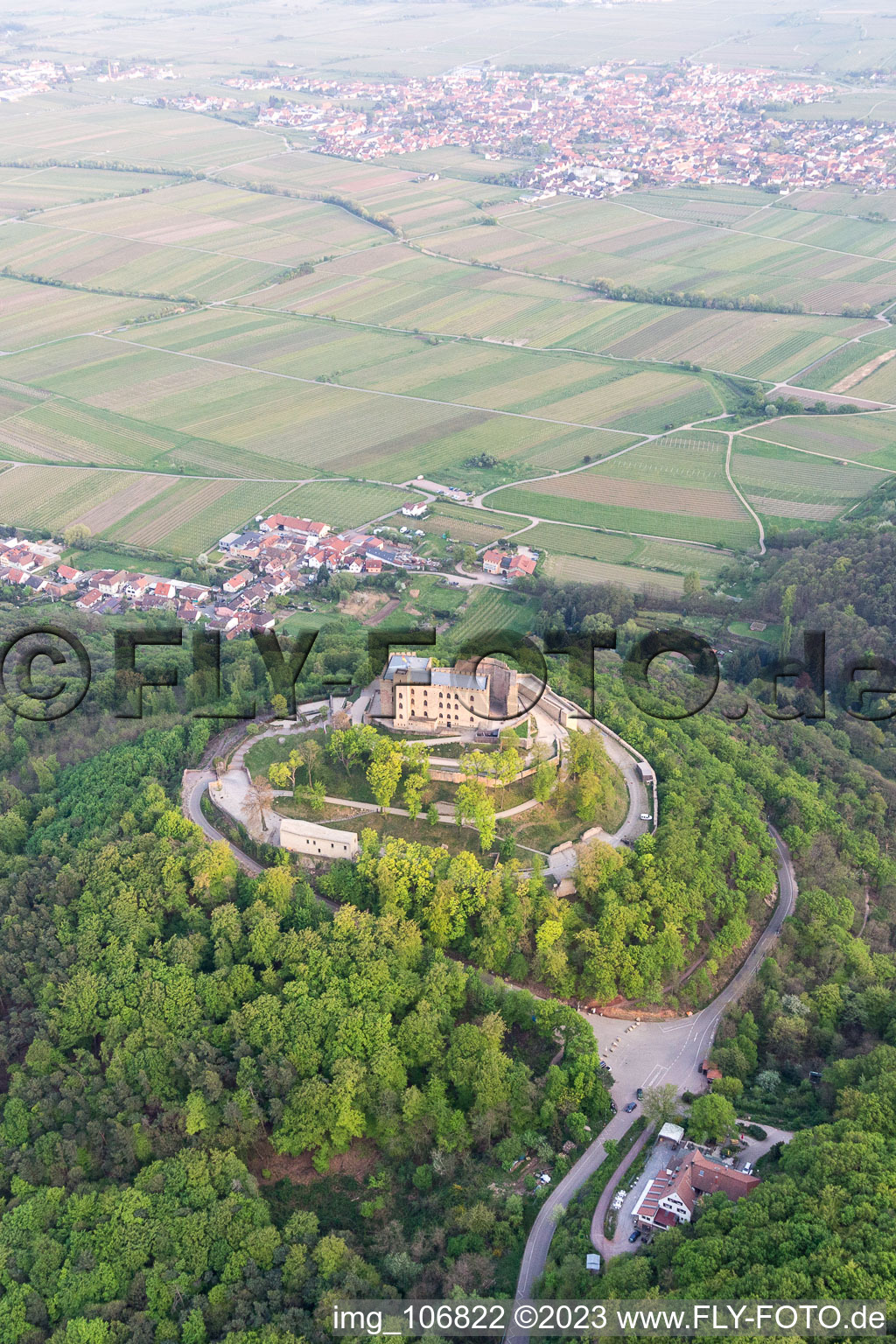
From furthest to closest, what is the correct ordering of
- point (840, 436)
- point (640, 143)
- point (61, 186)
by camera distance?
point (640, 143) → point (61, 186) → point (840, 436)

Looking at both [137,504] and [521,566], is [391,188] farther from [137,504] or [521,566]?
[521,566]

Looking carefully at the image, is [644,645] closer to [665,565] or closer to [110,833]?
[665,565]

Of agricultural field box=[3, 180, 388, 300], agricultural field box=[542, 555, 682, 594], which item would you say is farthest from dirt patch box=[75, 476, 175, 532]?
agricultural field box=[3, 180, 388, 300]

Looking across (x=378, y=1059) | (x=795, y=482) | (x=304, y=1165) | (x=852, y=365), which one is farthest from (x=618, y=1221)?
(x=852, y=365)

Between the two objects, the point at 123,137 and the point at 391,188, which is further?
the point at 123,137

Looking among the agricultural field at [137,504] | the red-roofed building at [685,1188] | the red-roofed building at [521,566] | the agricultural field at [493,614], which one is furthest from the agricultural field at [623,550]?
the red-roofed building at [685,1188]
